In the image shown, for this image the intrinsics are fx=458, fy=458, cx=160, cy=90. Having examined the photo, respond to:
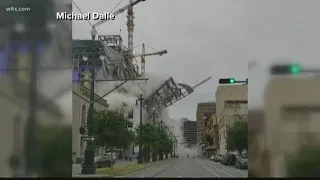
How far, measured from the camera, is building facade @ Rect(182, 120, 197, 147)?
19.7 ft

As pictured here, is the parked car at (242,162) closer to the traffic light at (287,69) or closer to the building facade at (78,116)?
the traffic light at (287,69)

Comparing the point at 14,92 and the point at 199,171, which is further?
the point at 199,171

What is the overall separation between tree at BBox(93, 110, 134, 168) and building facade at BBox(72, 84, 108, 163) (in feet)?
1.20

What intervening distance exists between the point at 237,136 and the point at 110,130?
1834 millimetres

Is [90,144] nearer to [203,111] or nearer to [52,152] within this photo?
[52,152]

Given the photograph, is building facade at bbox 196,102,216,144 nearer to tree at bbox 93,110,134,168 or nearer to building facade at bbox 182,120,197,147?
building facade at bbox 182,120,197,147

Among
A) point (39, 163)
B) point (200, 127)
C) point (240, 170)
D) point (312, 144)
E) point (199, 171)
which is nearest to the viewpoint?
point (312, 144)

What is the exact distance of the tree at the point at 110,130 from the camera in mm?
5870

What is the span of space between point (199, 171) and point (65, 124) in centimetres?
205

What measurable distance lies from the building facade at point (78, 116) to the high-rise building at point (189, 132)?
52.0 inches

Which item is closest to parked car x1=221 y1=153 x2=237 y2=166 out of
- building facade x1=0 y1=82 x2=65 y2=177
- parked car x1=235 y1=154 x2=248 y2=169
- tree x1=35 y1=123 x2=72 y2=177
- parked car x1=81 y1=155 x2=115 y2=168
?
parked car x1=235 y1=154 x2=248 y2=169

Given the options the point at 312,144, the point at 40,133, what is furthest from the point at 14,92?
the point at 312,144

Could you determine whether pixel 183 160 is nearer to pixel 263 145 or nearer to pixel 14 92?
pixel 263 145

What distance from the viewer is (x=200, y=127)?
243 inches
